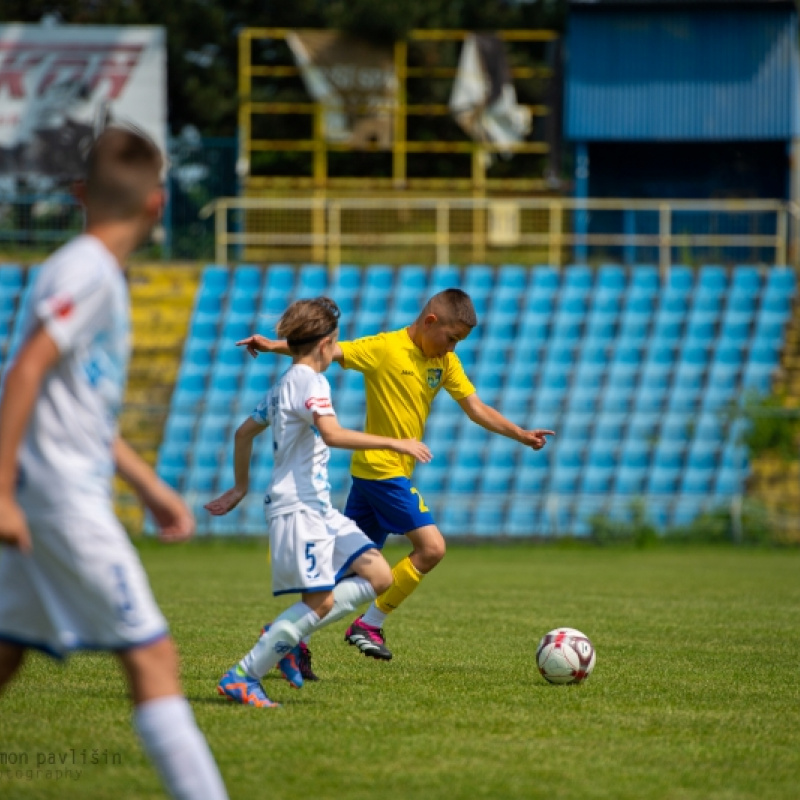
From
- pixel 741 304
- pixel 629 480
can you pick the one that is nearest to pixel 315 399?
pixel 629 480

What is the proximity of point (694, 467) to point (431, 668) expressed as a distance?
46.5 feet

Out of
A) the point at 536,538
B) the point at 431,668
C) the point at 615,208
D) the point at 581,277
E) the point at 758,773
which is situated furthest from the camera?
the point at 615,208

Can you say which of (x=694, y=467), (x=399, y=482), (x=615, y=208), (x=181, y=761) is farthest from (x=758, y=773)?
(x=615, y=208)

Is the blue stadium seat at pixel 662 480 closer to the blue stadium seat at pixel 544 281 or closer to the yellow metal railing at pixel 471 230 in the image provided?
the blue stadium seat at pixel 544 281

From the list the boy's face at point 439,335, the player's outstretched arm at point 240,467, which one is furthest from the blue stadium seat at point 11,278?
the player's outstretched arm at point 240,467

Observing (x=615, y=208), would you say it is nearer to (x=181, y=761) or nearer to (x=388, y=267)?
(x=388, y=267)

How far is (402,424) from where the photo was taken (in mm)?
7566

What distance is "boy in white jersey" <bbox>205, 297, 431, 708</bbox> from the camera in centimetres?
557

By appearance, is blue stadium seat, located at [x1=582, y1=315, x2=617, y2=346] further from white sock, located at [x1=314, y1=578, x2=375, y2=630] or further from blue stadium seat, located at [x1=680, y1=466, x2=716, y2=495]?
white sock, located at [x1=314, y1=578, x2=375, y2=630]

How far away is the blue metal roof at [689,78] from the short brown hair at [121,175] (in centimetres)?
2341

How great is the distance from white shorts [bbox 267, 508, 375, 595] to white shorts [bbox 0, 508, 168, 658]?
186 centimetres

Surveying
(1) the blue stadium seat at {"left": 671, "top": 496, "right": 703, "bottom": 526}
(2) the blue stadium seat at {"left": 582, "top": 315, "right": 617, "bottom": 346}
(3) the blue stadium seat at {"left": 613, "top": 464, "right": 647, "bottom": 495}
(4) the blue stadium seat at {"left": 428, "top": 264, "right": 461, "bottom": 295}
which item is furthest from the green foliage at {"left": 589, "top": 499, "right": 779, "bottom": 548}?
(4) the blue stadium seat at {"left": 428, "top": 264, "right": 461, "bottom": 295}

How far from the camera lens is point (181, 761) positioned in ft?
11.6

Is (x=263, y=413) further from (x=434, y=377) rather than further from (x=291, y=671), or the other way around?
(x=434, y=377)
